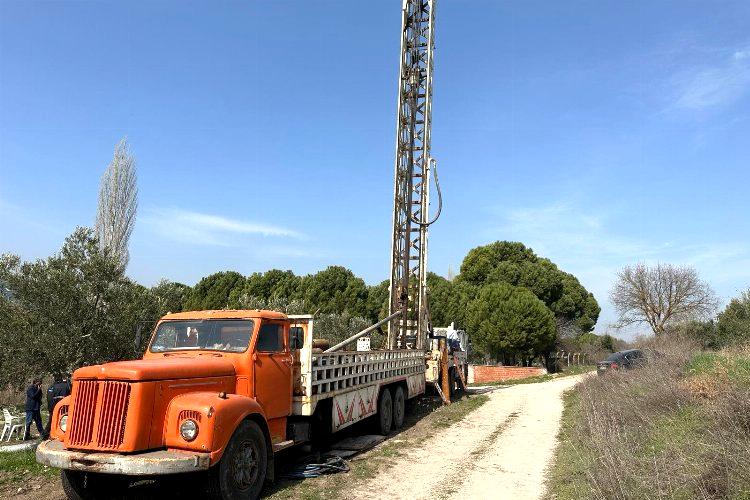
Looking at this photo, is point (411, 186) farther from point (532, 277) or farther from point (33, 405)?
point (532, 277)

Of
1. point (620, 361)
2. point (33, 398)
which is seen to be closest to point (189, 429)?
point (33, 398)

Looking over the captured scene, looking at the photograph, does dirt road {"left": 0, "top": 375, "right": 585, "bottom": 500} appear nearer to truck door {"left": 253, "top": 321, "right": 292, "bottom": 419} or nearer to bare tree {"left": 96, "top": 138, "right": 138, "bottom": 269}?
truck door {"left": 253, "top": 321, "right": 292, "bottom": 419}

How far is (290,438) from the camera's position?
25.3 feet

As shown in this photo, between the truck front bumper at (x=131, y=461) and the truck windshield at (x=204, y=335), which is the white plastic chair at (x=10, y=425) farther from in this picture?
the truck front bumper at (x=131, y=461)

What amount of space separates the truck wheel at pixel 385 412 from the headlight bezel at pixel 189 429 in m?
5.69

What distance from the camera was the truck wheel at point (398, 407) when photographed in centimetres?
1170

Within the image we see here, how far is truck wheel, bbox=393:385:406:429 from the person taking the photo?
11.7 m

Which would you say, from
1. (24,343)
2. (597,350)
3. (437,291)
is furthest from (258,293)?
(24,343)

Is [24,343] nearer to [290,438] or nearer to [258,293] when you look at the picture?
[290,438]

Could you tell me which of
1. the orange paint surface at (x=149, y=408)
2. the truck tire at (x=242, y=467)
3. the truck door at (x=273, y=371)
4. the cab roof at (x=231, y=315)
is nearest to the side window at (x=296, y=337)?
the truck door at (x=273, y=371)

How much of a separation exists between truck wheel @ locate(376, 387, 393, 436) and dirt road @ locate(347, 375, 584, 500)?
0.95 m

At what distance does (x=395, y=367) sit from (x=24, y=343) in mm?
7468

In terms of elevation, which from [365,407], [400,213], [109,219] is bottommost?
[365,407]

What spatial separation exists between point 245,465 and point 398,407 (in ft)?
19.8
